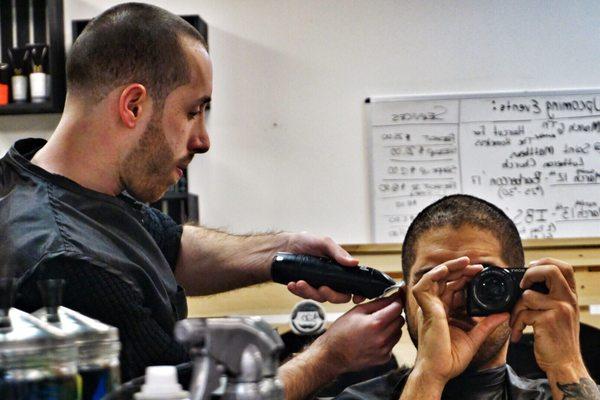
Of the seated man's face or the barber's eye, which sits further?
the seated man's face

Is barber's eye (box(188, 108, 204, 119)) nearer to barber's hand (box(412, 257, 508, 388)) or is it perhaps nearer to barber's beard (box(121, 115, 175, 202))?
barber's beard (box(121, 115, 175, 202))

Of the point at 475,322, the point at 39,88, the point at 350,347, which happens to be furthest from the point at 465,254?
the point at 39,88

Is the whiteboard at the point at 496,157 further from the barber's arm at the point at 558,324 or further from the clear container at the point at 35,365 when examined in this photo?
the clear container at the point at 35,365

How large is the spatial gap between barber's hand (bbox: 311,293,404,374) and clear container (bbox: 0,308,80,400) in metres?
0.99

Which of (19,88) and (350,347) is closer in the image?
(350,347)

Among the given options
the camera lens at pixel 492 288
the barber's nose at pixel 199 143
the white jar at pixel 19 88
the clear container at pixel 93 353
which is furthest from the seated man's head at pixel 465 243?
the white jar at pixel 19 88

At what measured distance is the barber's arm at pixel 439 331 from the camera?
187 centimetres

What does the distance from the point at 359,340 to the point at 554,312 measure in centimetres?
42

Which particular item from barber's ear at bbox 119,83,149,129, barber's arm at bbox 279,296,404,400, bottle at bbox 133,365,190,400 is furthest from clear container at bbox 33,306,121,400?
barber's ear at bbox 119,83,149,129

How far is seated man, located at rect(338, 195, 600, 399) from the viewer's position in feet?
6.03

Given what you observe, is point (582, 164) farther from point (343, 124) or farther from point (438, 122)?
point (343, 124)

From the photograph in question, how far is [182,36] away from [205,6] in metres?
2.67

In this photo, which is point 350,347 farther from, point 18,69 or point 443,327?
point 18,69

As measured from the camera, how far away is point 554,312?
183cm
